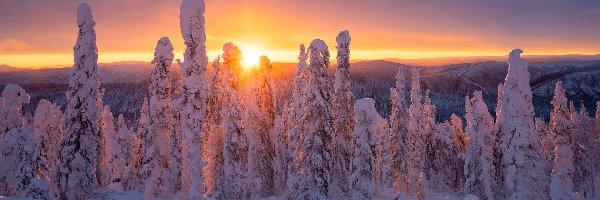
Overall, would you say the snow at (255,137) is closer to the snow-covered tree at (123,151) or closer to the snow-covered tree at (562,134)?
the snow-covered tree at (562,134)

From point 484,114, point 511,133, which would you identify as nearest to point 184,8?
point 511,133

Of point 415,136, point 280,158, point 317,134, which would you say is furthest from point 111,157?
point 317,134

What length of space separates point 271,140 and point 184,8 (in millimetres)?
11787

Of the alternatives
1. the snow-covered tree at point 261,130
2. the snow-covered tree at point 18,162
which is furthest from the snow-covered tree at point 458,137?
the snow-covered tree at point 18,162

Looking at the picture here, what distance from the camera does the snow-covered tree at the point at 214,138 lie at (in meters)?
28.6

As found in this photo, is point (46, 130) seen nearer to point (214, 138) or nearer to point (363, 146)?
point (214, 138)

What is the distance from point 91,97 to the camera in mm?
25078

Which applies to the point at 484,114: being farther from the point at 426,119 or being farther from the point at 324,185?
the point at 324,185

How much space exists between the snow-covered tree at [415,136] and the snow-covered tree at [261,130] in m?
14.7

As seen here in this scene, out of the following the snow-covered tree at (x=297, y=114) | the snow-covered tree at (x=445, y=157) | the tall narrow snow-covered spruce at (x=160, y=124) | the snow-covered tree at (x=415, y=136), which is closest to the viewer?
the snow-covered tree at (x=297, y=114)

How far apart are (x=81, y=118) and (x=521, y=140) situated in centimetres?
2250

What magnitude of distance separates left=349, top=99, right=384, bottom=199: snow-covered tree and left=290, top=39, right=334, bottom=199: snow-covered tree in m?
10.2

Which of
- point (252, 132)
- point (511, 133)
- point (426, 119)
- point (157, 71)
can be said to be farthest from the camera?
point (426, 119)

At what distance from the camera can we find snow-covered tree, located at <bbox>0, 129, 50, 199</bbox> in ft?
102
